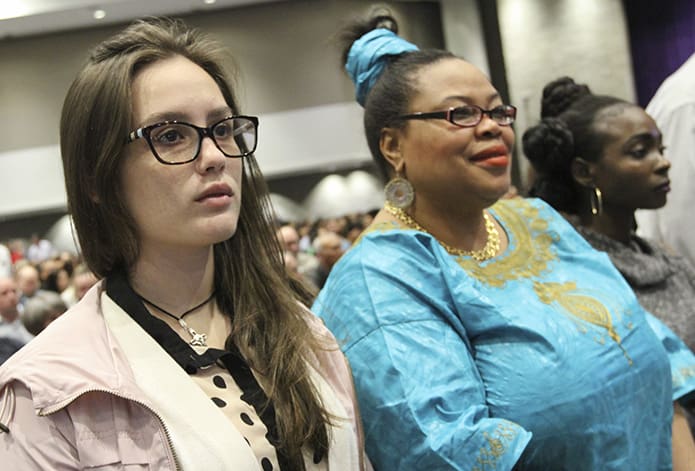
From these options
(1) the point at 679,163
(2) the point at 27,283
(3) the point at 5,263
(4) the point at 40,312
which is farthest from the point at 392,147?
(3) the point at 5,263

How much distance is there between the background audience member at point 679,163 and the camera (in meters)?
2.97

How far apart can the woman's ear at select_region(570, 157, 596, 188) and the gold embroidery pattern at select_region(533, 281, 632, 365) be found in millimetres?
716

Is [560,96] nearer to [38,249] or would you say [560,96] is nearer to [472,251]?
[472,251]

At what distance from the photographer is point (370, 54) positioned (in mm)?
2184

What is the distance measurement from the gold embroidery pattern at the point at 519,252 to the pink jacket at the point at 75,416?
2.76ft

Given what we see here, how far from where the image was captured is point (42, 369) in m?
1.28

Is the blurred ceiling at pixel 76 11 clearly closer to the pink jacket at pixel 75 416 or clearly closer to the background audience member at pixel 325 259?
the background audience member at pixel 325 259

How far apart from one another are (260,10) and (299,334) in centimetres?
833

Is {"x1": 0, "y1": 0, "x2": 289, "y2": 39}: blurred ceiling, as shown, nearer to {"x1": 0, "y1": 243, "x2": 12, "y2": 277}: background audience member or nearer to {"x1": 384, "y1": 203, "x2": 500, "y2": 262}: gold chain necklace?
{"x1": 0, "y1": 243, "x2": 12, "y2": 277}: background audience member

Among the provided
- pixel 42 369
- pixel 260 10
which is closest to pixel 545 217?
pixel 42 369

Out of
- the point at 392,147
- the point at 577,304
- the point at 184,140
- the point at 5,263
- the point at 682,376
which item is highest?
the point at 184,140

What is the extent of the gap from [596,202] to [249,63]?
23.8 ft

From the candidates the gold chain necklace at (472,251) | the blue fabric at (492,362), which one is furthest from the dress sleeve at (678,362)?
the gold chain necklace at (472,251)

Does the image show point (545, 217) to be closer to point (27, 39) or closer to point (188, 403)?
point (188, 403)
